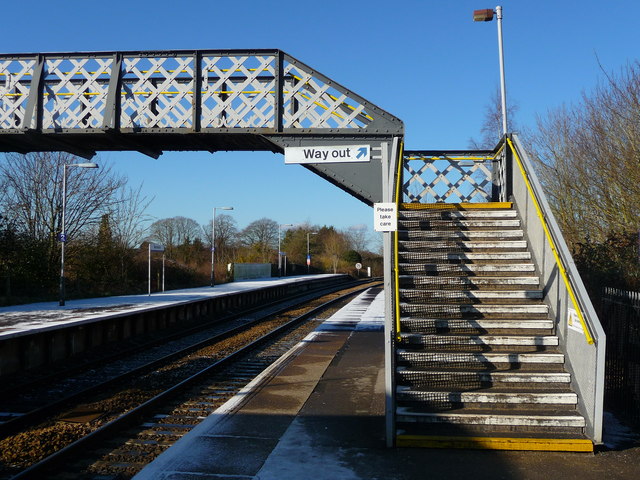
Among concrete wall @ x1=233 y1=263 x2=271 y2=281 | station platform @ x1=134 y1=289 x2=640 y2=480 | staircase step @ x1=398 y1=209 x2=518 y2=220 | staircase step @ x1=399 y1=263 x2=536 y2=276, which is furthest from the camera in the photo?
concrete wall @ x1=233 y1=263 x2=271 y2=281

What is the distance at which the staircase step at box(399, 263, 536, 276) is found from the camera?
830cm

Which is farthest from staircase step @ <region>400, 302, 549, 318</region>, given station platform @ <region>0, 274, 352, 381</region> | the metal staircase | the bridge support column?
station platform @ <region>0, 274, 352, 381</region>

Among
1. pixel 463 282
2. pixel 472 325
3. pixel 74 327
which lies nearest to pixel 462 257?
pixel 463 282

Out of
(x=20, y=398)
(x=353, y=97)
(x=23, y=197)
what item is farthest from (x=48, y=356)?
(x=23, y=197)

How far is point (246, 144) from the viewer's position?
10688 mm

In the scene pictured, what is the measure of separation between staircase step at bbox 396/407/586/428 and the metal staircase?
0.03ft

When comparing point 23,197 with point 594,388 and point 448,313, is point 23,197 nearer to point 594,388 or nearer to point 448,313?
point 448,313

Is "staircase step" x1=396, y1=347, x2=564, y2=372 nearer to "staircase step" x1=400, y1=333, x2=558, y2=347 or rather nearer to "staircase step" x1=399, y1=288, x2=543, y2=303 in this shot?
"staircase step" x1=400, y1=333, x2=558, y2=347

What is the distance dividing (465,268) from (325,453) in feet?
12.8

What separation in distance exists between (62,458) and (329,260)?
80.7 m

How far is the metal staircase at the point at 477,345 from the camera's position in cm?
593

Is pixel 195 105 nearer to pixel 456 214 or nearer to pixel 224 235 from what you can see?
pixel 456 214

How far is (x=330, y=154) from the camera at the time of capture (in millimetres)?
7801

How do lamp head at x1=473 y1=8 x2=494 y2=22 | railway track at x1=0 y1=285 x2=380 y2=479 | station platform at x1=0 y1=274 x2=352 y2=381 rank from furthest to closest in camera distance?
station platform at x1=0 y1=274 x2=352 y2=381 < lamp head at x1=473 y1=8 x2=494 y2=22 < railway track at x1=0 y1=285 x2=380 y2=479
